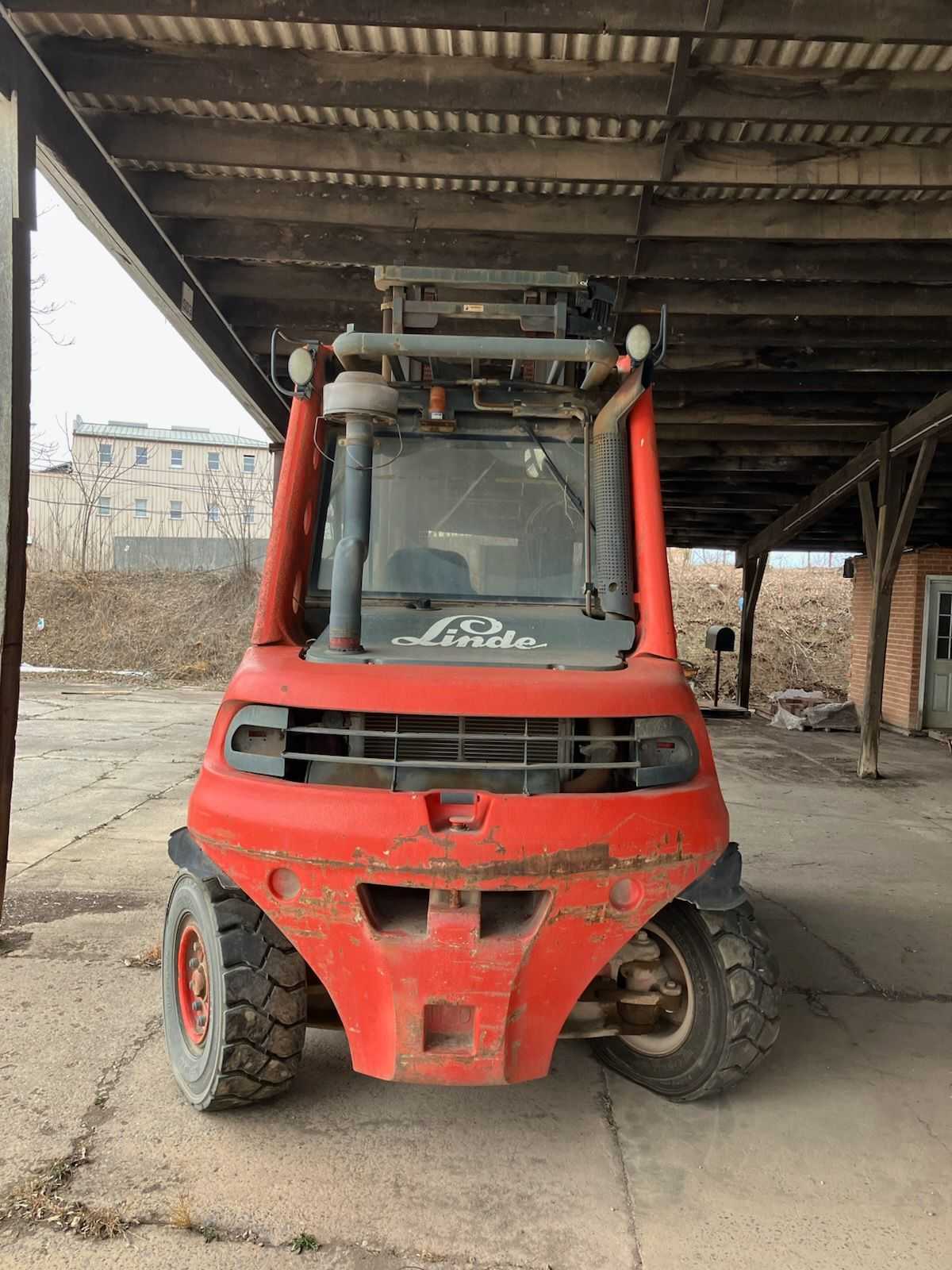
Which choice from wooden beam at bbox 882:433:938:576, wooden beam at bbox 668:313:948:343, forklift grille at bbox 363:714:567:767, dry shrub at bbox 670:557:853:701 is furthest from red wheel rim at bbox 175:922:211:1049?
dry shrub at bbox 670:557:853:701

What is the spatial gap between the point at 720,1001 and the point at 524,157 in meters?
4.79

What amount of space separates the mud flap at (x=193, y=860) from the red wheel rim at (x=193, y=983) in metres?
0.26

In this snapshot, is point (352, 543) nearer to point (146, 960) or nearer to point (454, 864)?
point (454, 864)

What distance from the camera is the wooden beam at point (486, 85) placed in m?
4.77

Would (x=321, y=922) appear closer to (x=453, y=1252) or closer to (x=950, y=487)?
(x=453, y=1252)

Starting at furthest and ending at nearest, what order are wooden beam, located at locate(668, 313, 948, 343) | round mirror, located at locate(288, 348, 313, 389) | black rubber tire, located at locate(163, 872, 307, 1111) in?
wooden beam, located at locate(668, 313, 948, 343)
round mirror, located at locate(288, 348, 313, 389)
black rubber tire, located at locate(163, 872, 307, 1111)

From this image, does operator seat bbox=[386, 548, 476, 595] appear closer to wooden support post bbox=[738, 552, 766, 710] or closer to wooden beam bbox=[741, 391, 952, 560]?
wooden beam bbox=[741, 391, 952, 560]

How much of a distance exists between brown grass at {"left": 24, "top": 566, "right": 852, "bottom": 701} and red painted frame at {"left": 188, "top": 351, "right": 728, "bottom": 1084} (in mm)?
18731

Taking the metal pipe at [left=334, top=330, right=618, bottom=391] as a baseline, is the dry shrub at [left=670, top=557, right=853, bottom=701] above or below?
below

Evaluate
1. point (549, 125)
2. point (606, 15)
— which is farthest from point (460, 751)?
point (549, 125)

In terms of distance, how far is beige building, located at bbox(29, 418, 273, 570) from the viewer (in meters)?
28.5

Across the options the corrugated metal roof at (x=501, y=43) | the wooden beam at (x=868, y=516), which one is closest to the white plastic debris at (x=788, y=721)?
the wooden beam at (x=868, y=516)

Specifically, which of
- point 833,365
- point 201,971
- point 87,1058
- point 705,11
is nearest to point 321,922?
point 201,971

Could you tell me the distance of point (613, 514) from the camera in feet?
11.5
